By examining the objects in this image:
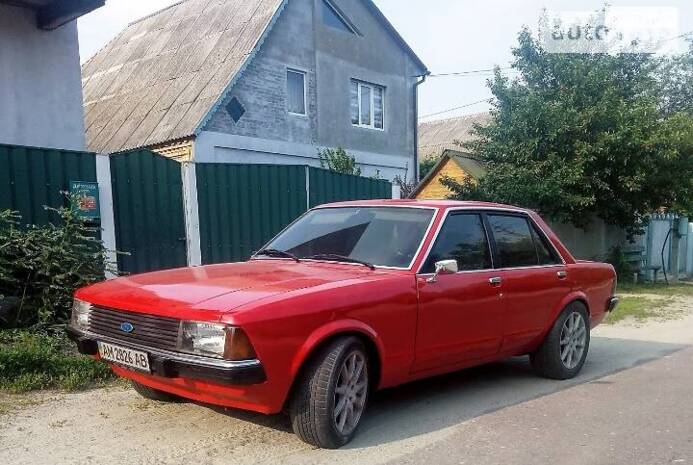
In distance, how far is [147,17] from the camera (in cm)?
2038

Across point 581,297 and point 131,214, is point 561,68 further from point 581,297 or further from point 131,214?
point 131,214

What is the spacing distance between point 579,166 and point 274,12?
782 cm

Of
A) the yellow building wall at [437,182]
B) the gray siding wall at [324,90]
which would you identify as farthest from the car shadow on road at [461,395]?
the yellow building wall at [437,182]

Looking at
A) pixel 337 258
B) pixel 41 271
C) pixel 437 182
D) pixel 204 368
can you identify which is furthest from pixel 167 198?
pixel 437 182

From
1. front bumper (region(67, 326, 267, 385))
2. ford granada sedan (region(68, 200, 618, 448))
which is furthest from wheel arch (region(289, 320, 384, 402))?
front bumper (region(67, 326, 267, 385))

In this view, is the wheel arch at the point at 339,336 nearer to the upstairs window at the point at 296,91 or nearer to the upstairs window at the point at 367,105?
the upstairs window at the point at 296,91

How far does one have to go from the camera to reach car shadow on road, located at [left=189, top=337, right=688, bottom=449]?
425cm

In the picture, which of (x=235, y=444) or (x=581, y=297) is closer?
(x=235, y=444)

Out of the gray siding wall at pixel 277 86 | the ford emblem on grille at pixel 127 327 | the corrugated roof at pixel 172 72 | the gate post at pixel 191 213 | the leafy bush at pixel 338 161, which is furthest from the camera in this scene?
the leafy bush at pixel 338 161

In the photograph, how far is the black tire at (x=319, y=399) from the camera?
366 cm

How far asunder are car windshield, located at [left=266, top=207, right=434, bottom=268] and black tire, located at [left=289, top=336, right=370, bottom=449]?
39.5 inches

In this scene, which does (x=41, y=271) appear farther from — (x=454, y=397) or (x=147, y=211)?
(x=454, y=397)

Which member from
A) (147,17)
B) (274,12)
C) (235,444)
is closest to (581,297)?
(235,444)

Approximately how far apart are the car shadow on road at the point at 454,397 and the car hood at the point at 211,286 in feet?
3.21
